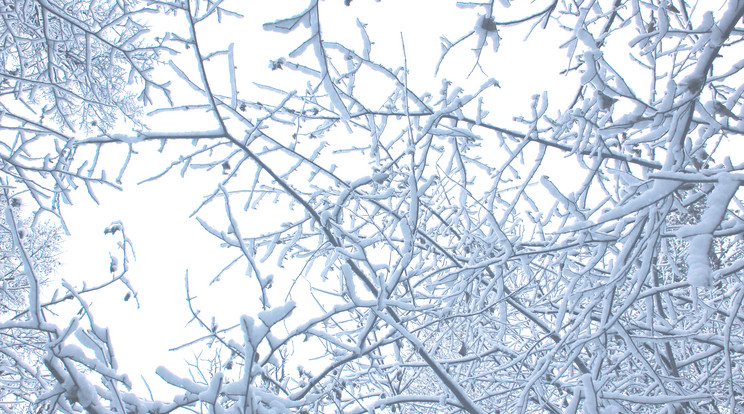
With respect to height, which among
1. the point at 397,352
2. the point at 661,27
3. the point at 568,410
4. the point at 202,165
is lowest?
the point at 568,410

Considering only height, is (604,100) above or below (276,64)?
below

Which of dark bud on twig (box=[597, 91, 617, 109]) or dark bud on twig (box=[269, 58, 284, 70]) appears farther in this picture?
dark bud on twig (box=[269, 58, 284, 70])

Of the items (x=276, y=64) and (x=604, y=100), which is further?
(x=276, y=64)

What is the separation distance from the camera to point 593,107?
2207 mm

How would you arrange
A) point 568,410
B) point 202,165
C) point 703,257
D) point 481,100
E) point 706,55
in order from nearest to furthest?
point 703,257 → point 706,55 → point 568,410 → point 202,165 → point 481,100

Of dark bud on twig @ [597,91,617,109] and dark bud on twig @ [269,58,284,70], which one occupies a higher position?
dark bud on twig @ [269,58,284,70]

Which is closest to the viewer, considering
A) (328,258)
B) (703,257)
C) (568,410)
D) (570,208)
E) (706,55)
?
(703,257)

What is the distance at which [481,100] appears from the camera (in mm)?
2303

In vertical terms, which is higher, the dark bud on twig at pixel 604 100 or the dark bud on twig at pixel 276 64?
the dark bud on twig at pixel 276 64

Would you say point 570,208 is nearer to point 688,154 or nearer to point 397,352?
point 688,154

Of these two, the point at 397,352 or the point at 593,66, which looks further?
the point at 397,352

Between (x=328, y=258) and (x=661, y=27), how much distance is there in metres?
2.09

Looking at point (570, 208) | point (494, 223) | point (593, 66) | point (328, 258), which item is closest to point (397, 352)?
point (328, 258)

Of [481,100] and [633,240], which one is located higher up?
[481,100]
